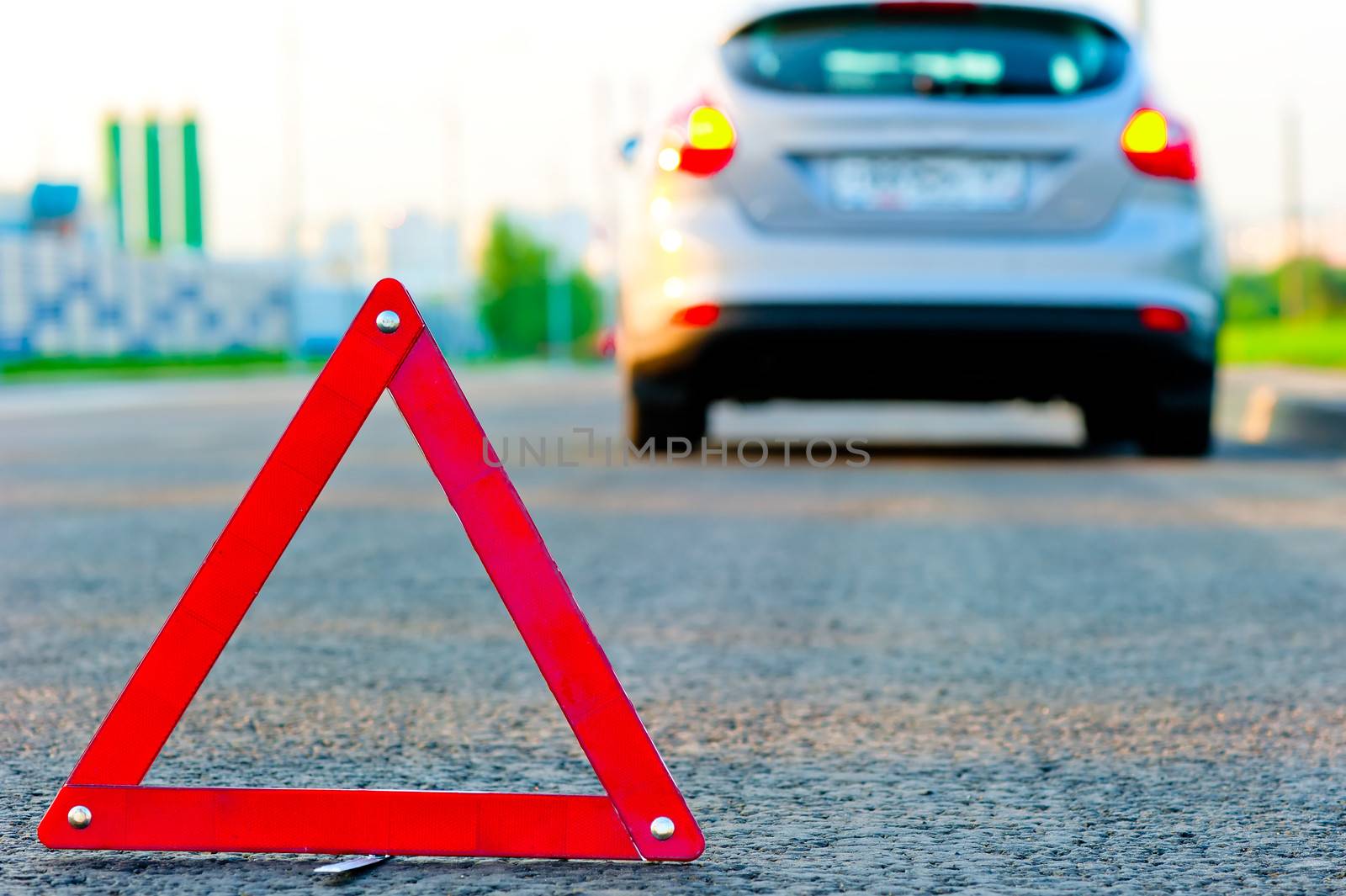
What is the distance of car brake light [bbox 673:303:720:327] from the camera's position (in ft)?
26.0

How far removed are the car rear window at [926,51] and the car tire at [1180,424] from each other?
146cm

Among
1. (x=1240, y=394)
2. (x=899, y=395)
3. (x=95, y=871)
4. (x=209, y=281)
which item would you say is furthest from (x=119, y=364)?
(x=95, y=871)

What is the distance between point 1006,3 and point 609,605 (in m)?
4.07

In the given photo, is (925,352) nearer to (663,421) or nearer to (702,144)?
(702,144)

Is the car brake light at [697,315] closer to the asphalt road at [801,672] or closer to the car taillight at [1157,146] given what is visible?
the asphalt road at [801,672]

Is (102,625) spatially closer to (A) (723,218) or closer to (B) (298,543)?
(B) (298,543)

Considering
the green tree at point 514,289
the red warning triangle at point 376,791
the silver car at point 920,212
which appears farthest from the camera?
the green tree at point 514,289

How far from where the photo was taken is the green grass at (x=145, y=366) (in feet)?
142

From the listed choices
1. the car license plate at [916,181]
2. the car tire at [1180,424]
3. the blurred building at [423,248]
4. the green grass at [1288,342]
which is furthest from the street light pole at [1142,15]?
the blurred building at [423,248]

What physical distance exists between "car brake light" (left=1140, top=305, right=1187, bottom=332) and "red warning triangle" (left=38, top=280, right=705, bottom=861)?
18.8 feet

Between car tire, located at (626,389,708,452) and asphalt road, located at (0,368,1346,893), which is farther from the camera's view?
car tire, located at (626,389,708,452)

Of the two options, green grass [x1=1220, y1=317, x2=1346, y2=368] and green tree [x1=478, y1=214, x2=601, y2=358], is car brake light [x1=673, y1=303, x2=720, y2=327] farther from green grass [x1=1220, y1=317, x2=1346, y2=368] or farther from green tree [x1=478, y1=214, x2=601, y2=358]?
green tree [x1=478, y1=214, x2=601, y2=358]

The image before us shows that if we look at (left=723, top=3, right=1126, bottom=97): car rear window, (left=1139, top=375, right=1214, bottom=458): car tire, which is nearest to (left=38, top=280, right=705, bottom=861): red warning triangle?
(left=723, top=3, right=1126, bottom=97): car rear window

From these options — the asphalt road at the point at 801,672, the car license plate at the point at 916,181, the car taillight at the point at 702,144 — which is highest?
the car taillight at the point at 702,144
